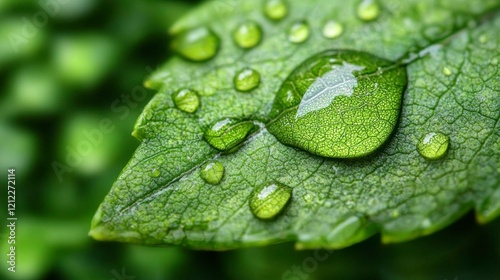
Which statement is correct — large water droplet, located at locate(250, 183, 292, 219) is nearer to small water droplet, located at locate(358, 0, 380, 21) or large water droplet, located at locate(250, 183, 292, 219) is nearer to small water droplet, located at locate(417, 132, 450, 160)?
small water droplet, located at locate(417, 132, 450, 160)

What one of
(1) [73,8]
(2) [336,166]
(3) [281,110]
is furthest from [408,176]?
(1) [73,8]

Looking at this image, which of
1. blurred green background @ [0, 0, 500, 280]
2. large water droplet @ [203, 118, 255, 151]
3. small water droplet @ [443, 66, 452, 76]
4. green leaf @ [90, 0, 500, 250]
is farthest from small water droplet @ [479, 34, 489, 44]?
large water droplet @ [203, 118, 255, 151]

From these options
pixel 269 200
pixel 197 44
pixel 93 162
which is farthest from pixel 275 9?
pixel 93 162

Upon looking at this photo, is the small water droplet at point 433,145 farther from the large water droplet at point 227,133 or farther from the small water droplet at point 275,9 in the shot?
the small water droplet at point 275,9

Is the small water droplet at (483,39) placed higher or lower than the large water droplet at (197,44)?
lower

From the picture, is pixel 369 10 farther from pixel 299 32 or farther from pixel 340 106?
pixel 340 106

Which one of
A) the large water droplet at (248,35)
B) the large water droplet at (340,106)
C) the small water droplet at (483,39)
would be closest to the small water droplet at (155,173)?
the large water droplet at (340,106)
